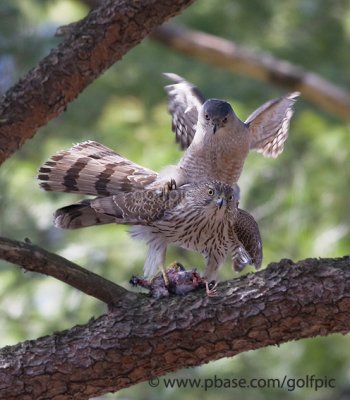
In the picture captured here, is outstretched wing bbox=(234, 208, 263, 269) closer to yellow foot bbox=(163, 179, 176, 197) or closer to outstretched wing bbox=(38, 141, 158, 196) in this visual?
yellow foot bbox=(163, 179, 176, 197)

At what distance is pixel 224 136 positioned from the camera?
6.59m

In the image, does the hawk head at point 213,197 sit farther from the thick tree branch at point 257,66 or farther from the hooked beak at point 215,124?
the thick tree branch at point 257,66

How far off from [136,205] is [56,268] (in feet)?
3.40

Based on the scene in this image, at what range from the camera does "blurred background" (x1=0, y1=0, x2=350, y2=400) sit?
9.31 metres

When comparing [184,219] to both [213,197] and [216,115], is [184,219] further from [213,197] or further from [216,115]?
[216,115]

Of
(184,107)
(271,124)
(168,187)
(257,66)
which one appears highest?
(257,66)

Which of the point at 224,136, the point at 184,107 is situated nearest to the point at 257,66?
the point at 184,107

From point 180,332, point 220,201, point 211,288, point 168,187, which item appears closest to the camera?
point 180,332

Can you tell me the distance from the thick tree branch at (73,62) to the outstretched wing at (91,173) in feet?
0.91

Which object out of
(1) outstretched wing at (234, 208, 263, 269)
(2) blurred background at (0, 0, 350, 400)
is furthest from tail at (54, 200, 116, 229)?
(2) blurred background at (0, 0, 350, 400)

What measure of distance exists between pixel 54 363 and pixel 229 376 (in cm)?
477

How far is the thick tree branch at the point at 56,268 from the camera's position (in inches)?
187

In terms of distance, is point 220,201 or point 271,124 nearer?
point 220,201

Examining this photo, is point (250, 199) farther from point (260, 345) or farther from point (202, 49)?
point (260, 345)
